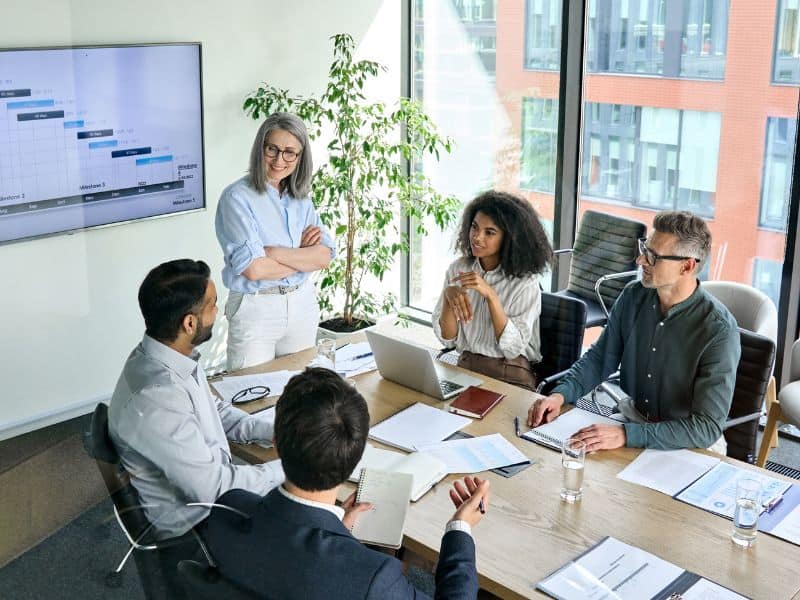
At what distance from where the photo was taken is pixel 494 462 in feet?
8.81

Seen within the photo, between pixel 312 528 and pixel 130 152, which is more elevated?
pixel 130 152

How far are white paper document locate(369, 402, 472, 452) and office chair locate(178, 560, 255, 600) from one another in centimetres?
100

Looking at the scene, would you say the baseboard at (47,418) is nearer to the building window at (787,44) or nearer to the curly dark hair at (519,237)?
the curly dark hair at (519,237)

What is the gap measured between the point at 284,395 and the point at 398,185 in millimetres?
3656

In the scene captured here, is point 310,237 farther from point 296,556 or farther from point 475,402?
point 296,556

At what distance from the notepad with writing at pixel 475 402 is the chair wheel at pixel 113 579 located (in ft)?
3.82

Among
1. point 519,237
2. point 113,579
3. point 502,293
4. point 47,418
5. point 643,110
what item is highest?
point 643,110

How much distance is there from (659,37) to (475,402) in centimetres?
268

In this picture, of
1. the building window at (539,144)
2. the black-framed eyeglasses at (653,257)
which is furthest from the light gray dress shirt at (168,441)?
the building window at (539,144)

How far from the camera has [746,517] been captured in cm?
223

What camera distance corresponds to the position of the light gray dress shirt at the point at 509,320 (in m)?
3.55

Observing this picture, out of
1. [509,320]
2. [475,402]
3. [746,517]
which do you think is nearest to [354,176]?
[509,320]

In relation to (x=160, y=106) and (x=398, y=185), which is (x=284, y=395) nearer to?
(x=160, y=106)

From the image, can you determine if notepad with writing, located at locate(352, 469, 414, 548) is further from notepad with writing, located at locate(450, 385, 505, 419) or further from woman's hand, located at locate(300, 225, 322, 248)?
woman's hand, located at locate(300, 225, 322, 248)
